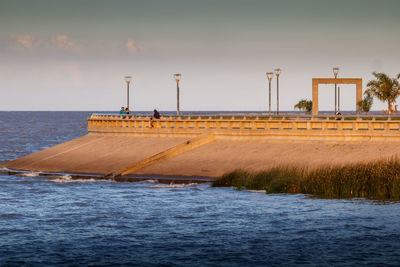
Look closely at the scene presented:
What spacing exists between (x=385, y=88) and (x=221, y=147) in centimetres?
2673

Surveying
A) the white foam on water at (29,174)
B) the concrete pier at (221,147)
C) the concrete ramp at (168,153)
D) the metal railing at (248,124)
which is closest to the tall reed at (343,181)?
the concrete pier at (221,147)

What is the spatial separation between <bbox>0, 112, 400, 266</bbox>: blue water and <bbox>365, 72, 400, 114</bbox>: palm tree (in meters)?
37.3

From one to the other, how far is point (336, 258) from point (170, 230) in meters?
7.28

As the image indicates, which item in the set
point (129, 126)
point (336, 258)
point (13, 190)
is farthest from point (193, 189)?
point (129, 126)

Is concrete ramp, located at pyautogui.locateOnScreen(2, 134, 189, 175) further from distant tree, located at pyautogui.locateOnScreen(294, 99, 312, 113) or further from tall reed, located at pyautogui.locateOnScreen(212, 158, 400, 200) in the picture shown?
distant tree, located at pyautogui.locateOnScreen(294, 99, 312, 113)

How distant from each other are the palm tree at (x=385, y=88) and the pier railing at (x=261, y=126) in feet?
53.2

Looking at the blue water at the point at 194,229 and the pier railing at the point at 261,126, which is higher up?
the pier railing at the point at 261,126

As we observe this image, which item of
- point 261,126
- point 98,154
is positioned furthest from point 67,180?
point 261,126

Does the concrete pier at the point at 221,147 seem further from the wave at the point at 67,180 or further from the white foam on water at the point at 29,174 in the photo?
the wave at the point at 67,180

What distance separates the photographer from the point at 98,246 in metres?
25.0

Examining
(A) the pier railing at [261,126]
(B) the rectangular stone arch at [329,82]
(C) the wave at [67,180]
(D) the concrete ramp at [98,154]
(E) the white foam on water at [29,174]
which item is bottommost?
(E) the white foam on water at [29,174]

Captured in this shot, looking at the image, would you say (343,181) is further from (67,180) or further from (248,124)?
(248,124)

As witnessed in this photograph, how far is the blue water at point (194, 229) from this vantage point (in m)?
23.2

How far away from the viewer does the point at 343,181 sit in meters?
33.5
